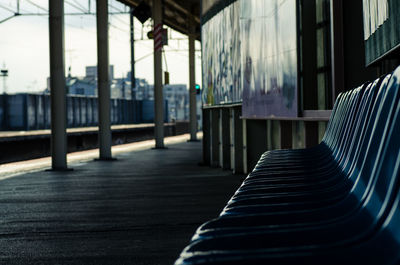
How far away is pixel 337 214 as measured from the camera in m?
1.85

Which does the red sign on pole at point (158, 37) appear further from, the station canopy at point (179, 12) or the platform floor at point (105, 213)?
the platform floor at point (105, 213)

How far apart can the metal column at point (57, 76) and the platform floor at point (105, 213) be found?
68cm

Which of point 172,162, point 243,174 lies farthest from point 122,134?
point 243,174

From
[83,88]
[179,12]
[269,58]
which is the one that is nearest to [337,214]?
[269,58]

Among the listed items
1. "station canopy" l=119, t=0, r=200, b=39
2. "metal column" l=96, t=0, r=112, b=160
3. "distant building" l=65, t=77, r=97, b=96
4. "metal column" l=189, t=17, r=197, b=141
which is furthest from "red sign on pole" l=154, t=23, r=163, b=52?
"distant building" l=65, t=77, r=97, b=96

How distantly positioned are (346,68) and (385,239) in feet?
15.2

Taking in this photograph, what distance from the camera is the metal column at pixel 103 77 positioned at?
16625 mm

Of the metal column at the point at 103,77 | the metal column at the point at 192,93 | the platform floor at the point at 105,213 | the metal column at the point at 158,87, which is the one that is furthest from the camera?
the metal column at the point at 192,93

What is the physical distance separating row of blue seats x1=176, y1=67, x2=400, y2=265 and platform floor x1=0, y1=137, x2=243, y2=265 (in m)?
2.19

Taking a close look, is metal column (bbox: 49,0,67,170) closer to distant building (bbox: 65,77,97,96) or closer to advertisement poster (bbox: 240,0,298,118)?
advertisement poster (bbox: 240,0,298,118)

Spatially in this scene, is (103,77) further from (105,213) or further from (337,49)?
(337,49)

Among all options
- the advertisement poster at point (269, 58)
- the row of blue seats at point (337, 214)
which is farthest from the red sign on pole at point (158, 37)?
the row of blue seats at point (337, 214)

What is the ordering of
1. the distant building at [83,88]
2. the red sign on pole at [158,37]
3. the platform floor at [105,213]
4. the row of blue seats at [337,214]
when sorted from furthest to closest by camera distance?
1. the distant building at [83,88]
2. the red sign on pole at [158,37]
3. the platform floor at [105,213]
4. the row of blue seats at [337,214]

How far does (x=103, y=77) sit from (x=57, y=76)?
3847mm
